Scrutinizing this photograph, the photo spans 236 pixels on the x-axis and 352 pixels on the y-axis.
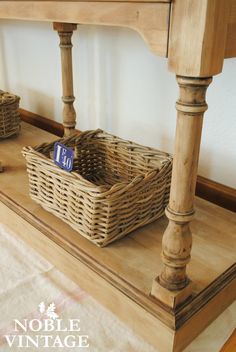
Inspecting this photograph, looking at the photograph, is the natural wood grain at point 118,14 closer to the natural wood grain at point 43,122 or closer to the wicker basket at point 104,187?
the wicker basket at point 104,187

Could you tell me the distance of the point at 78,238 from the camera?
83cm

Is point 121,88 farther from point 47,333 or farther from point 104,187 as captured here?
point 47,333

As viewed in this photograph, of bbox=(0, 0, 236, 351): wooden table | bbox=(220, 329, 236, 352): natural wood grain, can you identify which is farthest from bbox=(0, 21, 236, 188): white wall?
bbox=(220, 329, 236, 352): natural wood grain

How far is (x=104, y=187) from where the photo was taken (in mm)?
743

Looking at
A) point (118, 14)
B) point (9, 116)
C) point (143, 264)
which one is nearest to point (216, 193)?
point (143, 264)

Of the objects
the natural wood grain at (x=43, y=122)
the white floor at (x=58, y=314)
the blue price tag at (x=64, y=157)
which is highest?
the blue price tag at (x=64, y=157)

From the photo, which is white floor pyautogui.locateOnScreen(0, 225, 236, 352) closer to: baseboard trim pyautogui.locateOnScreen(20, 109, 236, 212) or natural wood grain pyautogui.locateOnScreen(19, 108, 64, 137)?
baseboard trim pyautogui.locateOnScreen(20, 109, 236, 212)

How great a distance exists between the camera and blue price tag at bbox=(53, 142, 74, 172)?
2.76 ft

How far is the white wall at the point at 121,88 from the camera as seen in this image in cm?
100

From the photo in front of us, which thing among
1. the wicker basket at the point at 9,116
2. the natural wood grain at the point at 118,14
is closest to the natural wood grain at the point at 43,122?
the wicker basket at the point at 9,116

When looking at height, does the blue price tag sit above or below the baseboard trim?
above

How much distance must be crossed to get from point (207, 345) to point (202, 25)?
0.55 m

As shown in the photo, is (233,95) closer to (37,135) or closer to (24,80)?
(37,135)

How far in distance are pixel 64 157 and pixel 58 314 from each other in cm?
34
